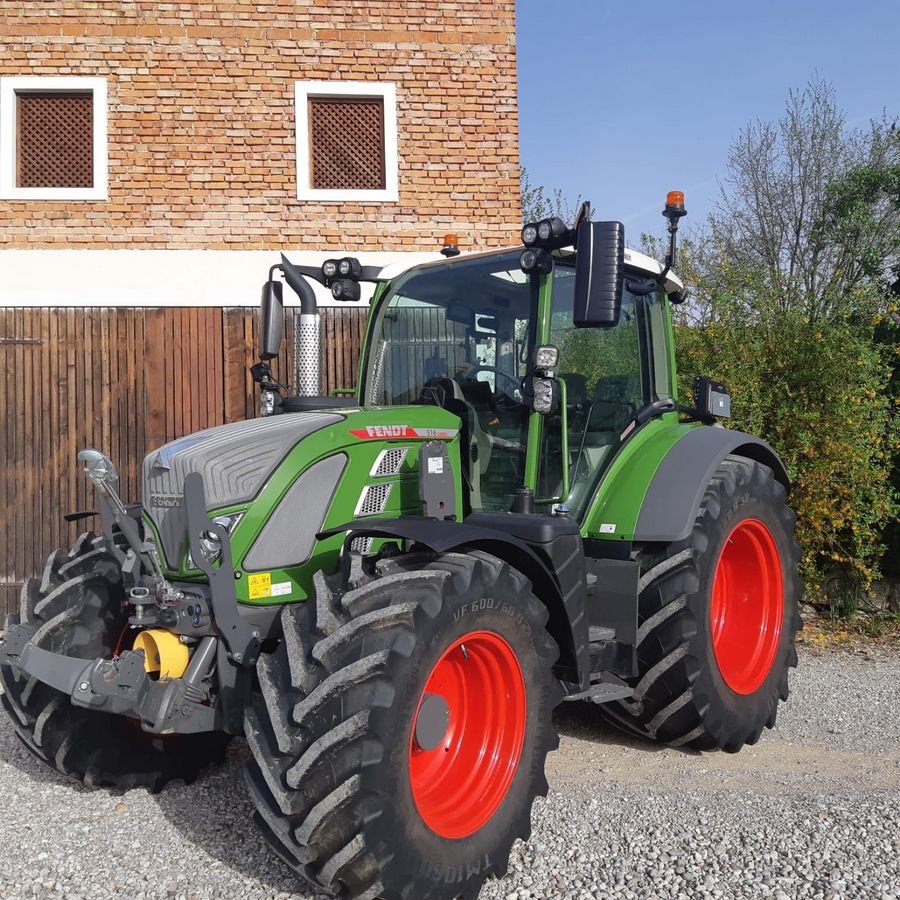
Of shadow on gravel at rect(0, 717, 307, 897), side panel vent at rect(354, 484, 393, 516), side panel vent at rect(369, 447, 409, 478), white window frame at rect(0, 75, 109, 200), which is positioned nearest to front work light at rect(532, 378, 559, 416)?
side panel vent at rect(369, 447, 409, 478)

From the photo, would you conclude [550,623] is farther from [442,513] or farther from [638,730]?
[638,730]

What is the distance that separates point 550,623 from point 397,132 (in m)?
6.66

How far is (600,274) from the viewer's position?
3.52m

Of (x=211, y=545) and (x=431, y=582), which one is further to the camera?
(x=211, y=545)

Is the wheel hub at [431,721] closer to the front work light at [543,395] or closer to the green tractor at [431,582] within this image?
the green tractor at [431,582]

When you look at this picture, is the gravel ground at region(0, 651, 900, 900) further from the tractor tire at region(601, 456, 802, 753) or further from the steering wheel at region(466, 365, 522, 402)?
the steering wheel at region(466, 365, 522, 402)

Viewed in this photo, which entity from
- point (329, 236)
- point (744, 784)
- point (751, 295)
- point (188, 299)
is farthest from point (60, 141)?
point (744, 784)

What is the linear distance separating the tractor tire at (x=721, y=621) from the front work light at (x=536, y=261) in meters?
1.35

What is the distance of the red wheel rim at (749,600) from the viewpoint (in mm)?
4785

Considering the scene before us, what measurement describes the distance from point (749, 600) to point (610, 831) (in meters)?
1.83

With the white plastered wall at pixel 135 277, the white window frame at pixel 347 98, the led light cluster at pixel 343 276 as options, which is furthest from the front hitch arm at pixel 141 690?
the white window frame at pixel 347 98

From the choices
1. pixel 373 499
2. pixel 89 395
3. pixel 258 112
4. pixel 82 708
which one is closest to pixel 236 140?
pixel 258 112

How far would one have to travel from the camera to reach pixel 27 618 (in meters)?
3.69

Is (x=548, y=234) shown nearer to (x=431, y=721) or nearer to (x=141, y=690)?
(x=431, y=721)
